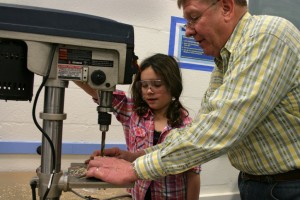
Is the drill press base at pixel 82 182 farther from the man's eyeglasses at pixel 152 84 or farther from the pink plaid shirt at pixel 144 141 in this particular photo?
the man's eyeglasses at pixel 152 84

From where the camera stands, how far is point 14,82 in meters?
0.69

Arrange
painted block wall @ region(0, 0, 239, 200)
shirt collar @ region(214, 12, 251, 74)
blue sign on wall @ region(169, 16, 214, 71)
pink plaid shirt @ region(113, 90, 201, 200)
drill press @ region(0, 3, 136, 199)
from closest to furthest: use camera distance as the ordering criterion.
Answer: drill press @ region(0, 3, 136, 199)
shirt collar @ region(214, 12, 251, 74)
pink plaid shirt @ region(113, 90, 201, 200)
painted block wall @ region(0, 0, 239, 200)
blue sign on wall @ region(169, 16, 214, 71)

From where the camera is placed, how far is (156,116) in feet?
4.55

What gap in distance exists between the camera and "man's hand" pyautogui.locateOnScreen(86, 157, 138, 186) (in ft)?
2.31

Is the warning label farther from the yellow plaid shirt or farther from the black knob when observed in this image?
the yellow plaid shirt

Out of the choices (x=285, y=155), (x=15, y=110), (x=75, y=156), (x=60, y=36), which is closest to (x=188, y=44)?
(x=75, y=156)

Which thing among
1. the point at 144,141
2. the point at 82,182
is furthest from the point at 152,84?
the point at 82,182

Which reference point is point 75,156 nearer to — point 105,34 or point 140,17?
point 140,17

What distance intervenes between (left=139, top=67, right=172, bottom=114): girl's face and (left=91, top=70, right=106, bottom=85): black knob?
0.62 metres

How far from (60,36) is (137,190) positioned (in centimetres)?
77

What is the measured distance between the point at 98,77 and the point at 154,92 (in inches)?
25.2

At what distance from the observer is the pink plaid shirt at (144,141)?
1.24 m

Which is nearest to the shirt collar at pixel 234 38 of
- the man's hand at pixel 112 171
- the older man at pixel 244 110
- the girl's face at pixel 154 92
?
the older man at pixel 244 110

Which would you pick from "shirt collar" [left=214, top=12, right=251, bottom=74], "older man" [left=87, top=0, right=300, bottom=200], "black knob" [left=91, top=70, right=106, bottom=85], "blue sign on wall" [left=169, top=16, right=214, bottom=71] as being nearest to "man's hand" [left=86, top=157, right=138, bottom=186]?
"older man" [left=87, top=0, right=300, bottom=200]
